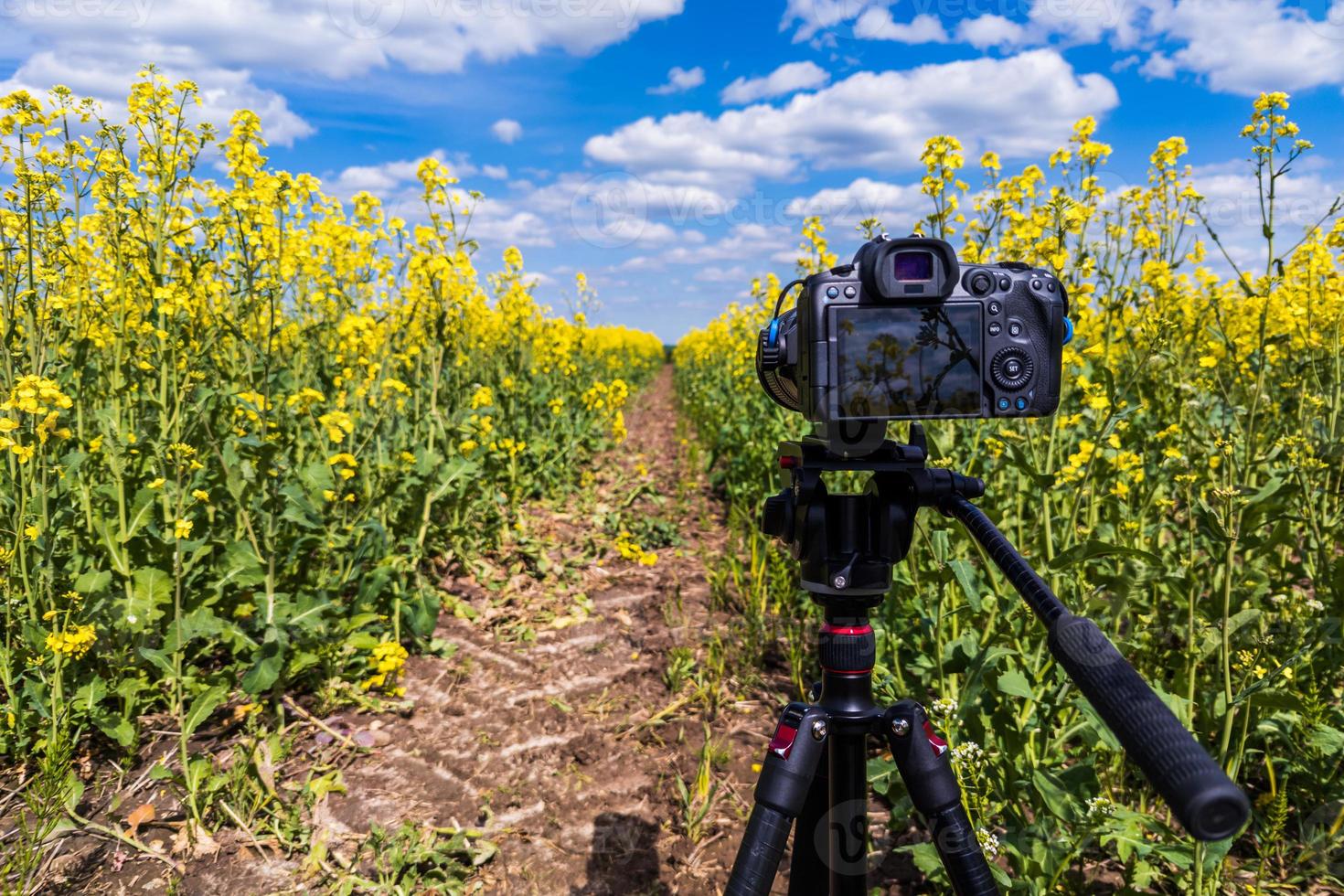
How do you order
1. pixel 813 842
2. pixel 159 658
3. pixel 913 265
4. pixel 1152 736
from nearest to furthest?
1. pixel 1152 736
2. pixel 913 265
3. pixel 813 842
4. pixel 159 658

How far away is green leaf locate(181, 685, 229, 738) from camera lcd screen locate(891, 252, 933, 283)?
2.43 metres

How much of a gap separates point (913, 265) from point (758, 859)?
0.82 meters

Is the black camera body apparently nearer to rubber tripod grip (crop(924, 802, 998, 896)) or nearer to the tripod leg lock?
the tripod leg lock

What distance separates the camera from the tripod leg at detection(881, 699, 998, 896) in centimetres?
100

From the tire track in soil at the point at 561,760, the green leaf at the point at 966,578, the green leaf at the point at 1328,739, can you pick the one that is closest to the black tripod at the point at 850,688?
the green leaf at the point at 966,578

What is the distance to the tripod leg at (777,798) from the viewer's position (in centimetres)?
103

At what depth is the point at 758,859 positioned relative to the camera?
1026 millimetres

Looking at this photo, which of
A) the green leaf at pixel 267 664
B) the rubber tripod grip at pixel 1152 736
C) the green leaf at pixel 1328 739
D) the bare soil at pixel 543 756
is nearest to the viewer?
the rubber tripod grip at pixel 1152 736

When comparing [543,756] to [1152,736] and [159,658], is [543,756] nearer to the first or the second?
[159,658]

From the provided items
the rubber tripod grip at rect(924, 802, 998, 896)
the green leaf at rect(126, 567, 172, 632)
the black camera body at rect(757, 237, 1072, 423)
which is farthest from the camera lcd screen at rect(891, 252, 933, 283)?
the green leaf at rect(126, 567, 172, 632)

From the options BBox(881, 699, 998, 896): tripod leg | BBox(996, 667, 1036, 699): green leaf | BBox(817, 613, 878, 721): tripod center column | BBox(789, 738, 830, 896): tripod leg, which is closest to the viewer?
BBox(881, 699, 998, 896): tripod leg

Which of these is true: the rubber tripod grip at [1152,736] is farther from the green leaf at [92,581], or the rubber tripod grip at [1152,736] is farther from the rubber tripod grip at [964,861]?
the green leaf at [92,581]

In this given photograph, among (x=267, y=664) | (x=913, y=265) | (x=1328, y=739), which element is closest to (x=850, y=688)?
(x=913, y=265)

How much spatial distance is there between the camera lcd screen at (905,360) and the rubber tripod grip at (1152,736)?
352 millimetres
